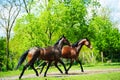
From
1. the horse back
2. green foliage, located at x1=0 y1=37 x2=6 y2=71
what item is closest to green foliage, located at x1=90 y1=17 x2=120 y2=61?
green foliage, located at x1=0 y1=37 x2=6 y2=71

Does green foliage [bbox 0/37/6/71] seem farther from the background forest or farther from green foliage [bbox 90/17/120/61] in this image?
green foliage [bbox 90/17/120/61]

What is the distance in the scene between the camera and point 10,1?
2672 cm

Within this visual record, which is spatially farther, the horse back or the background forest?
the background forest

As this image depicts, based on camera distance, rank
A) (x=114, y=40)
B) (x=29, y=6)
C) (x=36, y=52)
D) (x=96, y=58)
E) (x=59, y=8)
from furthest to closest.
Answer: (x=96, y=58) → (x=114, y=40) → (x=29, y=6) → (x=59, y=8) → (x=36, y=52)

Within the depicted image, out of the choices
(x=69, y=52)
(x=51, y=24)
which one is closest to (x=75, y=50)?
(x=69, y=52)

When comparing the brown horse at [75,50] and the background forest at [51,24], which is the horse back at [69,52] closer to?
the brown horse at [75,50]

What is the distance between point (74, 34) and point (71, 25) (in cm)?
65

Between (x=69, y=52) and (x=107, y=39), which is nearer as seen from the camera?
(x=69, y=52)

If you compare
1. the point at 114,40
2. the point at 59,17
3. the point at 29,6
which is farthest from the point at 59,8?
the point at 114,40

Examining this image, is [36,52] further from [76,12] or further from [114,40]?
[114,40]

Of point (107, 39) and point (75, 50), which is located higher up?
point (75, 50)

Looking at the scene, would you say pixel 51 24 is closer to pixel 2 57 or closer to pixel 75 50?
pixel 2 57

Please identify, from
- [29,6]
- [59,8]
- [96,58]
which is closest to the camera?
[59,8]

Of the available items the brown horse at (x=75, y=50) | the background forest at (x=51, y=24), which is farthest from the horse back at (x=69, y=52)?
the background forest at (x=51, y=24)
